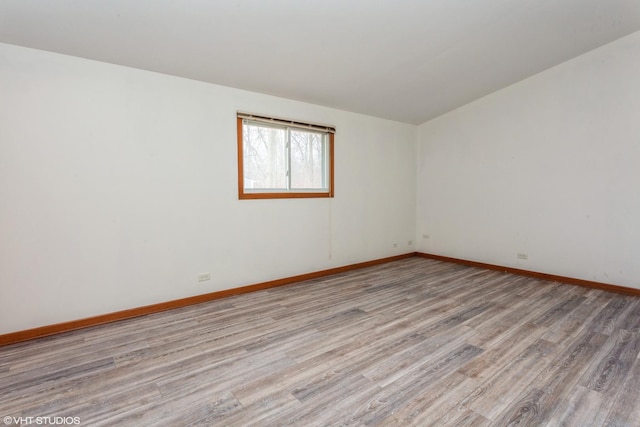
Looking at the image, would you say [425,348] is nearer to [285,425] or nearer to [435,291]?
[285,425]

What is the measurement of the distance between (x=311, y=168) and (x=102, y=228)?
2.51 metres

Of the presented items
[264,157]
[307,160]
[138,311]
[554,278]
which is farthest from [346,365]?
[554,278]

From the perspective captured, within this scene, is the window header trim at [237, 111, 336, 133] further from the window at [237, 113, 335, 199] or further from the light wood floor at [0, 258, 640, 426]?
the light wood floor at [0, 258, 640, 426]

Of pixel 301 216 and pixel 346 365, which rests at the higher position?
pixel 301 216

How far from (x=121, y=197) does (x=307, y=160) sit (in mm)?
2247

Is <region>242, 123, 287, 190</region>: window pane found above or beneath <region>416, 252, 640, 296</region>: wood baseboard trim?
above

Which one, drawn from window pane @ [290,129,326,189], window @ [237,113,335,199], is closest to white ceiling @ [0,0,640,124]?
window @ [237,113,335,199]

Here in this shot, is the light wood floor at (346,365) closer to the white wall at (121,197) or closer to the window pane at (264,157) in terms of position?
the white wall at (121,197)

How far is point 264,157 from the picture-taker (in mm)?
3812

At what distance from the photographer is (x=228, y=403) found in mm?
1730

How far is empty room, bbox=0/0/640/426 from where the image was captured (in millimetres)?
1892

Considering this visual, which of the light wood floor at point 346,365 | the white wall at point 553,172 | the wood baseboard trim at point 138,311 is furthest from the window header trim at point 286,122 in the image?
the white wall at point 553,172

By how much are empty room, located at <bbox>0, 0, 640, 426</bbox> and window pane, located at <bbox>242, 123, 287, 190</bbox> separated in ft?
0.10

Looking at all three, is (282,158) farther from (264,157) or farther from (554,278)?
(554,278)
